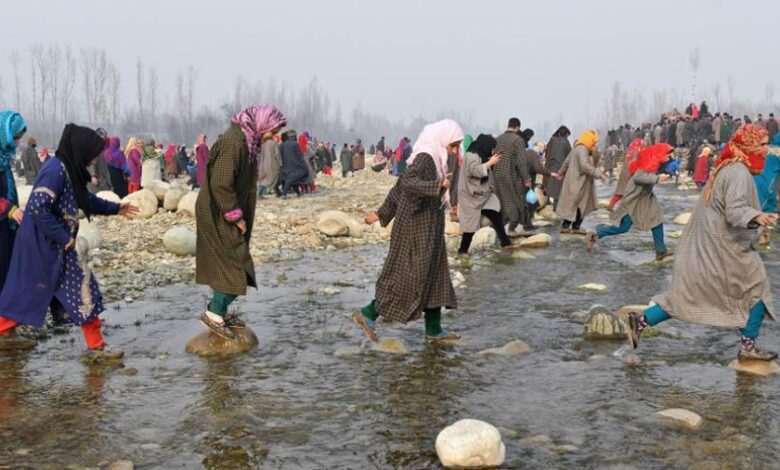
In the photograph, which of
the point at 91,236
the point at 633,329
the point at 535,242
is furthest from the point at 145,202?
the point at 633,329

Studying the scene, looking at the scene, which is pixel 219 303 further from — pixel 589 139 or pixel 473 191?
pixel 589 139

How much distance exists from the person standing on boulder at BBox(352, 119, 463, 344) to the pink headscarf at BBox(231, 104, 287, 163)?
0.95 metres

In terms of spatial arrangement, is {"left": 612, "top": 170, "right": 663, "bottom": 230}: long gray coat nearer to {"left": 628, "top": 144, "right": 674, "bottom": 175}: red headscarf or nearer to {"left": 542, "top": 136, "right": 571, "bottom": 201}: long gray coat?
{"left": 628, "top": 144, "right": 674, "bottom": 175}: red headscarf

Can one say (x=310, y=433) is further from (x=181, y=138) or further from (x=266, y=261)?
(x=181, y=138)

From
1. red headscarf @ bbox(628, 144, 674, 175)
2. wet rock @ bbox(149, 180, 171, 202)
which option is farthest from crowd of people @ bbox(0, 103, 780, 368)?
wet rock @ bbox(149, 180, 171, 202)

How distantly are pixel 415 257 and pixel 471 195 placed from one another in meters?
4.16

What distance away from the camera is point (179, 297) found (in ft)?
23.5

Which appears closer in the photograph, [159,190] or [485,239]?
[485,239]

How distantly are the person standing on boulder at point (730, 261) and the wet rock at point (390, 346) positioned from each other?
1786mm

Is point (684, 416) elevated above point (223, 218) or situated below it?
below

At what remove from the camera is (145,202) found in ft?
45.1

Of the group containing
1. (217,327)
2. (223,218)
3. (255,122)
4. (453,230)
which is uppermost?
(255,122)

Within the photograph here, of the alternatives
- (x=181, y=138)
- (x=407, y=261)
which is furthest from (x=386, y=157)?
(x=181, y=138)

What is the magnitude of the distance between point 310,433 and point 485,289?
4149 mm
